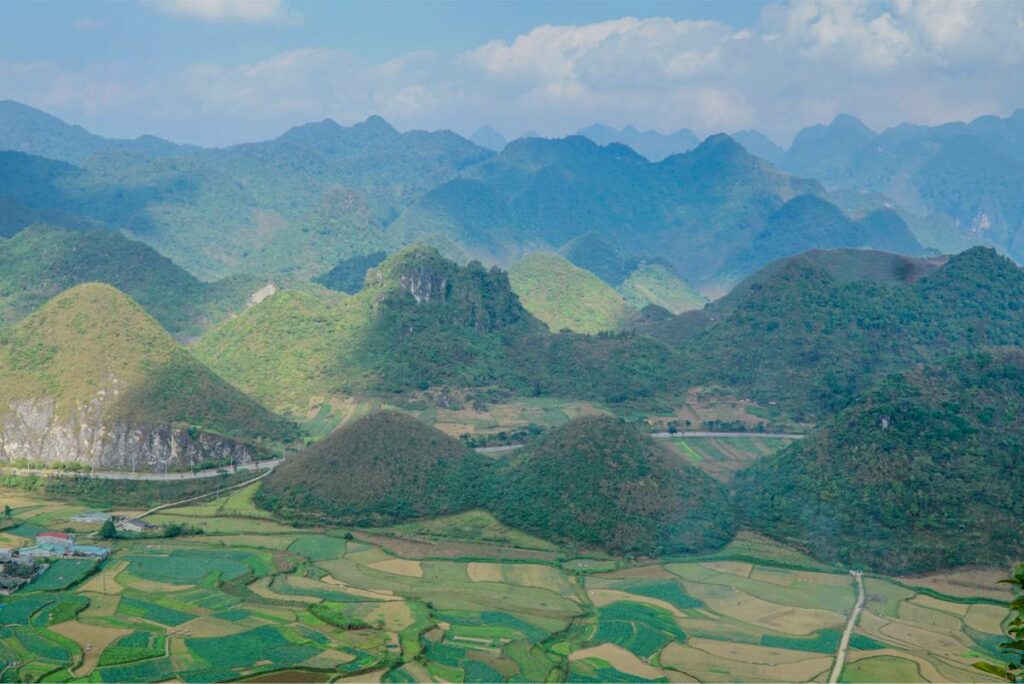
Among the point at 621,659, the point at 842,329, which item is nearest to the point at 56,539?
the point at 621,659

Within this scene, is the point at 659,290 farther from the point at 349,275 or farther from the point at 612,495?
the point at 612,495

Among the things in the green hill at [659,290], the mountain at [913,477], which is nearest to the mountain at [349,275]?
the green hill at [659,290]

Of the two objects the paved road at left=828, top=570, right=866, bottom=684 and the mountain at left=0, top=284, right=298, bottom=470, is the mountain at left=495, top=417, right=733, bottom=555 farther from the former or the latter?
the mountain at left=0, top=284, right=298, bottom=470

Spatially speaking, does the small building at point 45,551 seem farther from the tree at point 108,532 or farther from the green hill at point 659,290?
the green hill at point 659,290

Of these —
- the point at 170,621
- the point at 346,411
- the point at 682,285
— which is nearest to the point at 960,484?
the point at 170,621

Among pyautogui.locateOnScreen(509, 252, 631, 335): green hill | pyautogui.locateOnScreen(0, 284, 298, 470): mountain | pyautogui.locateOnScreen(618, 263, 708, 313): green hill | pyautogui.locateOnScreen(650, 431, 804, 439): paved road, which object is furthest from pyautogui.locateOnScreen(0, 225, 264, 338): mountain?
pyautogui.locateOnScreen(650, 431, 804, 439): paved road

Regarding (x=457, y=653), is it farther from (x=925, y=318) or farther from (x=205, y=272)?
(x=205, y=272)
